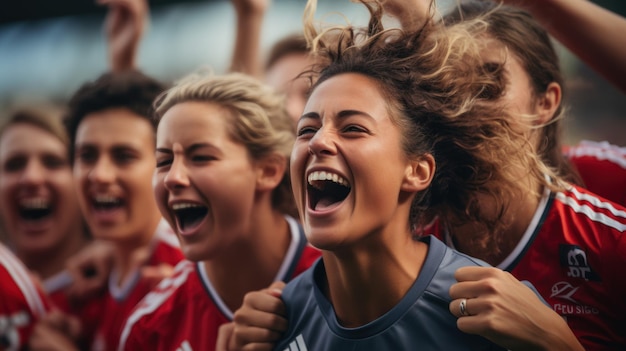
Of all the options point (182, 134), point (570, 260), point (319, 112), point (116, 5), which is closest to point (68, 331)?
point (182, 134)

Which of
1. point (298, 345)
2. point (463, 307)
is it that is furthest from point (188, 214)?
point (463, 307)

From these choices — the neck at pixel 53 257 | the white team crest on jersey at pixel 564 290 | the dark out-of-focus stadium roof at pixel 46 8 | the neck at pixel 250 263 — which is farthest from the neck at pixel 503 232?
the dark out-of-focus stadium roof at pixel 46 8

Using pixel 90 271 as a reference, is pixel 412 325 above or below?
above

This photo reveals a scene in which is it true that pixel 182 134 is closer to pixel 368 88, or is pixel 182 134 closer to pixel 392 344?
pixel 368 88

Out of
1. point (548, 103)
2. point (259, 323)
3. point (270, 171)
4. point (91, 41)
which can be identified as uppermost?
point (548, 103)

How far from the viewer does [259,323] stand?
158cm

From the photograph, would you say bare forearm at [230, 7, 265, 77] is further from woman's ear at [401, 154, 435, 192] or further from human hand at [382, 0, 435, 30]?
woman's ear at [401, 154, 435, 192]

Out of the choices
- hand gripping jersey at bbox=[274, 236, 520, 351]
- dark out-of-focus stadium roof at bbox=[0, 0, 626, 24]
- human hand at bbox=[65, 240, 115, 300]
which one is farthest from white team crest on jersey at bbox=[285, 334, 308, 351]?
dark out-of-focus stadium roof at bbox=[0, 0, 626, 24]

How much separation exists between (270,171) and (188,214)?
0.28 metres

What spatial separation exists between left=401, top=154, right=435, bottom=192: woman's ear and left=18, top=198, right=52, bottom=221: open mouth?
1991 mm

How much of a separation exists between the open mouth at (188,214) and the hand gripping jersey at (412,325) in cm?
47

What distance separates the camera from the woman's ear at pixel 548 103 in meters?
1.84

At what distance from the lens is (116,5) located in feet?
9.40

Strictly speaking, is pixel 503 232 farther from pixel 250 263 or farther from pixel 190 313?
pixel 190 313
